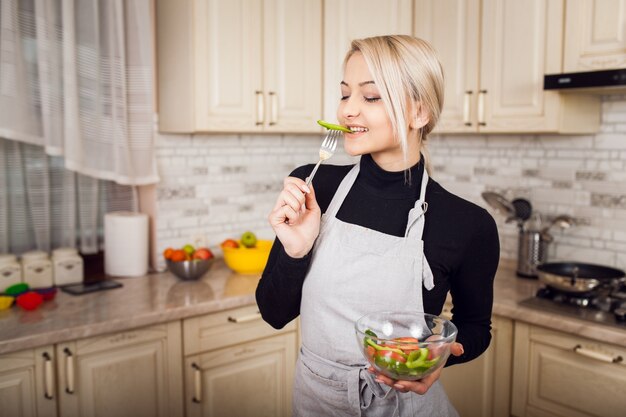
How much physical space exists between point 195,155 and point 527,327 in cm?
174

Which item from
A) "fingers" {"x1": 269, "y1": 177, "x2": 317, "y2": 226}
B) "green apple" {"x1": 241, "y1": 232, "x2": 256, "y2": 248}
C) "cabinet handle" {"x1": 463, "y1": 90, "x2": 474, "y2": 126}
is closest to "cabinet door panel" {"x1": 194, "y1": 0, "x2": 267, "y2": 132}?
"green apple" {"x1": 241, "y1": 232, "x2": 256, "y2": 248}

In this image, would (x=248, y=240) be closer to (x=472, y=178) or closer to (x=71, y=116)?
(x=71, y=116)

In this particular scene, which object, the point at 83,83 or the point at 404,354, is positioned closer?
the point at 404,354

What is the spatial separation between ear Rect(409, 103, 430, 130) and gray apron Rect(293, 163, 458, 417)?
16 centimetres

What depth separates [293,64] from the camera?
308 cm

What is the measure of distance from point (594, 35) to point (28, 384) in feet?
8.03

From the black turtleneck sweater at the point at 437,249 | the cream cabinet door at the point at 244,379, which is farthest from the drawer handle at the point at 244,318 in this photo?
the black turtleneck sweater at the point at 437,249

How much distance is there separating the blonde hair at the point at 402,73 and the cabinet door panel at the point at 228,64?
1418 mm

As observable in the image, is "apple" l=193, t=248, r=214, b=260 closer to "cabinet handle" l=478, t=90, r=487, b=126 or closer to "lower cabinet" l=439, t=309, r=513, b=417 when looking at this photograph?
"lower cabinet" l=439, t=309, r=513, b=417

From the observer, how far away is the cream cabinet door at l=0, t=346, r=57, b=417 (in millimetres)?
2086

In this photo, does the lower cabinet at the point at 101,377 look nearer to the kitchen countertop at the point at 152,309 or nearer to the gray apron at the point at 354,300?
the kitchen countertop at the point at 152,309

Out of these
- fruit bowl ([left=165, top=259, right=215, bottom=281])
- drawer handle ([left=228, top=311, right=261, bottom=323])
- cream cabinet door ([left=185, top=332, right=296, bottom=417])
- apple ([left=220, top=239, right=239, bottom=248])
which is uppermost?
apple ([left=220, top=239, right=239, bottom=248])

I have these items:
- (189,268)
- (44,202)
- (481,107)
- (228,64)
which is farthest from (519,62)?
(44,202)

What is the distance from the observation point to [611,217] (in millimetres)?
2811
